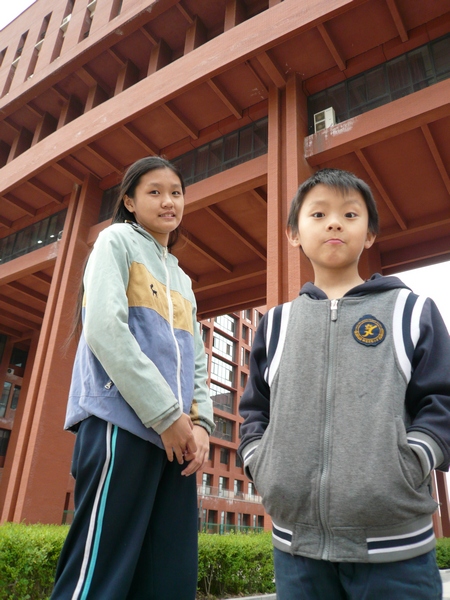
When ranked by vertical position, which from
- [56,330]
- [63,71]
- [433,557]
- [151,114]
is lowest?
[433,557]

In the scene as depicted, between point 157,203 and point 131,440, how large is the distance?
40.3 inches

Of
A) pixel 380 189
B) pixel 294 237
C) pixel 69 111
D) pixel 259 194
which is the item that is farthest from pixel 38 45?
pixel 294 237

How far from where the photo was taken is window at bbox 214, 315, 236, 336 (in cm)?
3944

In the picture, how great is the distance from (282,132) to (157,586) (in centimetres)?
885

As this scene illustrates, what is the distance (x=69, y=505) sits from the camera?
19.3 meters

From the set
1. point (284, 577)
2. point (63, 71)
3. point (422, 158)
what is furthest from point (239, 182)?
point (284, 577)

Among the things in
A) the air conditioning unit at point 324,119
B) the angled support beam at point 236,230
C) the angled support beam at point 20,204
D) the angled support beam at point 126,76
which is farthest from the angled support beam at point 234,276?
the angled support beam at point 126,76

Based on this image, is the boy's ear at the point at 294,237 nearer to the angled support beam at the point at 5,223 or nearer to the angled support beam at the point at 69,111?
the angled support beam at the point at 69,111

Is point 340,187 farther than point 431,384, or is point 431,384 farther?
point 340,187

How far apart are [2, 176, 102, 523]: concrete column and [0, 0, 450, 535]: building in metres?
0.03

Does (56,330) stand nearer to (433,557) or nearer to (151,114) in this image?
(151,114)

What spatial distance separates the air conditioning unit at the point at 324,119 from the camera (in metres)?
9.01

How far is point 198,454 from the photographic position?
162 centimetres

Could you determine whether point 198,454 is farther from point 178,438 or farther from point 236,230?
point 236,230
